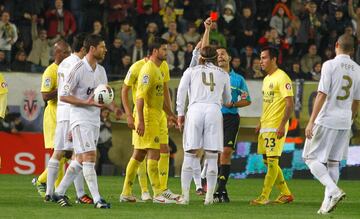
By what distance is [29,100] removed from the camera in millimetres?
25641

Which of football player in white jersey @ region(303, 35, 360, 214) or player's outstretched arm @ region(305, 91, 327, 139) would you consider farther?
football player in white jersey @ region(303, 35, 360, 214)

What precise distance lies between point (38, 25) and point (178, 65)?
3.54 meters

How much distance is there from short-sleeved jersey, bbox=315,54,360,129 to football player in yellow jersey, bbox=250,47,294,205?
2082mm

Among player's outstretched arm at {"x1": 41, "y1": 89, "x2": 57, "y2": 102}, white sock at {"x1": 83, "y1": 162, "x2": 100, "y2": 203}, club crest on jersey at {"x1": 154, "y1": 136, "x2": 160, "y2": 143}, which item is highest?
player's outstretched arm at {"x1": 41, "y1": 89, "x2": 57, "y2": 102}

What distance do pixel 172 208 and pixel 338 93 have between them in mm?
2659

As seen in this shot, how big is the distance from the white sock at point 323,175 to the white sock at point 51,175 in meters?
3.74

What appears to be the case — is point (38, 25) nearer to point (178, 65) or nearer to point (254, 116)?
point (178, 65)

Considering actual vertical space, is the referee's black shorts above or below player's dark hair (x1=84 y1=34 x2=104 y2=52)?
below

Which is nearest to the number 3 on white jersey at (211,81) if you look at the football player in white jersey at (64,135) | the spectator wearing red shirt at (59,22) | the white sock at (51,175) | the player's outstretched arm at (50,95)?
the football player in white jersey at (64,135)

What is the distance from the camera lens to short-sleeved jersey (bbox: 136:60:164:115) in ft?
55.4

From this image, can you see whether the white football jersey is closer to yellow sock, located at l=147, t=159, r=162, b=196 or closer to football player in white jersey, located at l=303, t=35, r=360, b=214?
yellow sock, located at l=147, t=159, r=162, b=196

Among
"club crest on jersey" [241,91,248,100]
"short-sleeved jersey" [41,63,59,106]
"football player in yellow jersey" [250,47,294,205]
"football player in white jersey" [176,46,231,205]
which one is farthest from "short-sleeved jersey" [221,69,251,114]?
"short-sleeved jersey" [41,63,59,106]

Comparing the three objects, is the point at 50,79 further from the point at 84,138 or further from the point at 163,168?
the point at 84,138

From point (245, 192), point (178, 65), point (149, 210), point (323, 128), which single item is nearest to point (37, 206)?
point (149, 210)
